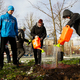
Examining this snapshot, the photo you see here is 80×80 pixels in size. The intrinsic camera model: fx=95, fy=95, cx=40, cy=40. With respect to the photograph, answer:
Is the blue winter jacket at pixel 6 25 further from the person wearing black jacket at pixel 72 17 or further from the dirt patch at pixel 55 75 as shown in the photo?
the person wearing black jacket at pixel 72 17

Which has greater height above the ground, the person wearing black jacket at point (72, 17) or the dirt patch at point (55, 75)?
the person wearing black jacket at point (72, 17)

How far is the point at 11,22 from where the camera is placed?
2701 mm

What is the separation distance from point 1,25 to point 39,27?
1454 millimetres

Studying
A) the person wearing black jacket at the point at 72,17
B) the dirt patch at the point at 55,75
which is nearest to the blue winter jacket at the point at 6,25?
the dirt patch at the point at 55,75

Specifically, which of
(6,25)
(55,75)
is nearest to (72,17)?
(55,75)

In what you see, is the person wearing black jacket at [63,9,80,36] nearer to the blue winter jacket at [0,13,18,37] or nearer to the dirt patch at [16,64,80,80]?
the dirt patch at [16,64,80,80]

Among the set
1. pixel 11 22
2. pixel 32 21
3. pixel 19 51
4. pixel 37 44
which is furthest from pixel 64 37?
pixel 32 21

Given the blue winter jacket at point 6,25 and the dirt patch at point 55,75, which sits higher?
the blue winter jacket at point 6,25

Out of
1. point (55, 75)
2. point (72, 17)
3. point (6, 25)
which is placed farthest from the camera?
point (6, 25)

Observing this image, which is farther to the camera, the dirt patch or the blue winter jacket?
the blue winter jacket

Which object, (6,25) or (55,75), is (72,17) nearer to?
(55,75)

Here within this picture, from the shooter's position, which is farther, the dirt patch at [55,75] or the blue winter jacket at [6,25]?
the blue winter jacket at [6,25]

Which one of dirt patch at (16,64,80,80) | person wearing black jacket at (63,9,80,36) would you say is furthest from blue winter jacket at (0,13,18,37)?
person wearing black jacket at (63,9,80,36)

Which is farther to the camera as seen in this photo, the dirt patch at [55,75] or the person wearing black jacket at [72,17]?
the person wearing black jacket at [72,17]
